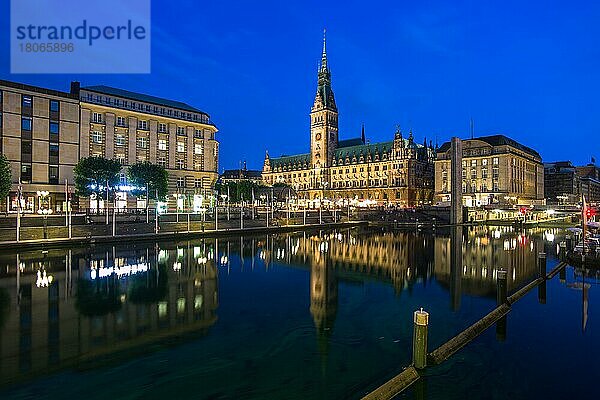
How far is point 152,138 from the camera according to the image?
3327 inches

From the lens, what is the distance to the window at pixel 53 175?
68.6 metres

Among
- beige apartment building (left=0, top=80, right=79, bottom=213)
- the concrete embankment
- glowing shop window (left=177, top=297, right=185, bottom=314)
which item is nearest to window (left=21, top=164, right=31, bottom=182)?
beige apartment building (left=0, top=80, right=79, bottom=213)

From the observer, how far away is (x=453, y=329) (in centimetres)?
1580

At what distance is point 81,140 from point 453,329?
76.6m

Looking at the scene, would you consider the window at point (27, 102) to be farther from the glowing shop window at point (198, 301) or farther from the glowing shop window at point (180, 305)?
the glowing shop window at point (180, 305)

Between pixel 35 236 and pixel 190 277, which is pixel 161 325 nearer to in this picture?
pixel 190 277

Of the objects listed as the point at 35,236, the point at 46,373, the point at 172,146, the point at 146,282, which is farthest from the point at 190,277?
the point at 172,146

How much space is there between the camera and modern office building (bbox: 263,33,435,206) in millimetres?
158125

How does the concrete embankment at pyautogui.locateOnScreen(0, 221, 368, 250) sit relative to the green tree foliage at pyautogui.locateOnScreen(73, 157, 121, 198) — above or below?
below

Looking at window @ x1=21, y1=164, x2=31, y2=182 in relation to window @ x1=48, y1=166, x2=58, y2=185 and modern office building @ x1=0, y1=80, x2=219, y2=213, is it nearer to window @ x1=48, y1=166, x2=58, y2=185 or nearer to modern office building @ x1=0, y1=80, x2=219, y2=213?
modern office building @ x1=0, y1=80, x2=219, y2=213

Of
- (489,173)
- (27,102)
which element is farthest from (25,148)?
(489,173)

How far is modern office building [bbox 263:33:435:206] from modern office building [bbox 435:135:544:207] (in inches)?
731

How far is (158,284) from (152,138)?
68.5 m

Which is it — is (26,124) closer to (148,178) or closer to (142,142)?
(148,178)
